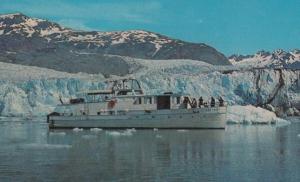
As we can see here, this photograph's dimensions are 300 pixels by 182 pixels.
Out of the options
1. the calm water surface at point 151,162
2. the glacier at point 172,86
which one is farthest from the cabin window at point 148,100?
the glacier at point 172,86

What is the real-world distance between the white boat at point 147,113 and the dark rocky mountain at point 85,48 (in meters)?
46.3

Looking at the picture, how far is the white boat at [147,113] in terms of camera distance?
40.1m

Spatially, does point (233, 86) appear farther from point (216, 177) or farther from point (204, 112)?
point (216, 177)

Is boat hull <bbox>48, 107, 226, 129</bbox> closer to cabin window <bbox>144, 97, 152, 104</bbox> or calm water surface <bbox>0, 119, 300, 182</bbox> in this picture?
cabin window <bbox>144, 97, 152, 104</bbox>

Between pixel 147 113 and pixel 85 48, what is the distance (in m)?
114

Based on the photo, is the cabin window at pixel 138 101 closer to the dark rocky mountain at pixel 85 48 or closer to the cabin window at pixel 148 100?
the cabin window at pixel 148 100

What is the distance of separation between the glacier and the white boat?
13900 millimetres

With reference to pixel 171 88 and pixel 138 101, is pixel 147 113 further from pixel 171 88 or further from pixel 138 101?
pixel 171 88

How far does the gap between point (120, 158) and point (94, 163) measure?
1603mm

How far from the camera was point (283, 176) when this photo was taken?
14.8 metres

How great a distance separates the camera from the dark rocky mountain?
100 m

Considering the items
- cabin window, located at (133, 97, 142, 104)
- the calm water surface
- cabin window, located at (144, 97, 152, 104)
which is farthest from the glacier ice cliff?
the calm water surface

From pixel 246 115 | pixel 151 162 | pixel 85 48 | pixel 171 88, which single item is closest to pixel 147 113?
pixel 246 115

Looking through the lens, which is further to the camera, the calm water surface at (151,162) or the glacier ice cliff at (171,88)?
the glacier ice cliff at (171,88)
